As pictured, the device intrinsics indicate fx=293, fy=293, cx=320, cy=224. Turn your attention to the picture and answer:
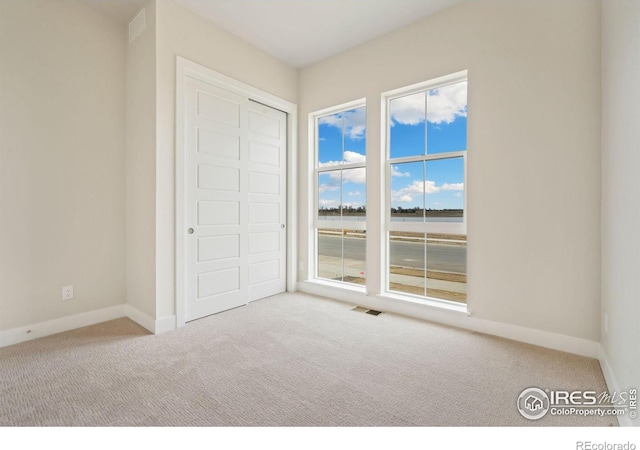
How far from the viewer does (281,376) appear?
1.96m

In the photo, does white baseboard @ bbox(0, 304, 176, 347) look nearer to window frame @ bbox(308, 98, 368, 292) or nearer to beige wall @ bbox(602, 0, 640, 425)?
window frame @ bbox(308, 98, 368, 292)

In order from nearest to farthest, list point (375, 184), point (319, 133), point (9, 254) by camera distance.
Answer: point (9, 254) < point (375, 184) < point (319, 133)

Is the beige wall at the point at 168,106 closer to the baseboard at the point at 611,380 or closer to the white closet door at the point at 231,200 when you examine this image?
the white closet door at the point at 231,200

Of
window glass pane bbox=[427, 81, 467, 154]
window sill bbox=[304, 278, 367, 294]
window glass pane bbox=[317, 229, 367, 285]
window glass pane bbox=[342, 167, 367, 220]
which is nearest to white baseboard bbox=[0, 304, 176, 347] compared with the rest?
window sill bbox=[304, 278, 367, 294]

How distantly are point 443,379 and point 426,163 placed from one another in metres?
2.05

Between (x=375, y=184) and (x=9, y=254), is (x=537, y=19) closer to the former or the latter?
(x=375, y=184)

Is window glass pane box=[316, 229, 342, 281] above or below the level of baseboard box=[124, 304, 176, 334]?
above

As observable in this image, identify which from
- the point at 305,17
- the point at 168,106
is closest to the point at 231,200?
the point at 168,106

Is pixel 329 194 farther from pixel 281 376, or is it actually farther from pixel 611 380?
pixel 611 380

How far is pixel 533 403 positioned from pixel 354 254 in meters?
2.28

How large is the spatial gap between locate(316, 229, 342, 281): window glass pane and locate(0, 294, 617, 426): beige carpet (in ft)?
3.82

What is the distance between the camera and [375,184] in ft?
11.0

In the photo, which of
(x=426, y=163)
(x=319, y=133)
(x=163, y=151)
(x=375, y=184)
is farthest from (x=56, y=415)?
(x=319, y=133)

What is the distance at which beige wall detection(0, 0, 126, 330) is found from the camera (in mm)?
2457
